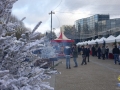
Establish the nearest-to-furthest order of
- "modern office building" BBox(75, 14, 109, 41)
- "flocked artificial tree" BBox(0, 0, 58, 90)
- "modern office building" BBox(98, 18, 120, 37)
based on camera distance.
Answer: "flocked artificial tree" BBox(0, 0, 58, 90) → "modern office building" BBox(98, 18, 120, 37) → "modern office building" BBox(75, 14, 109, 41)

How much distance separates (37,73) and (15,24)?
55cm

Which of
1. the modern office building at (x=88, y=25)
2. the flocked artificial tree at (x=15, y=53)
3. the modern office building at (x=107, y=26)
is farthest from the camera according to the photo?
the modern office building at (x=88, y=25)

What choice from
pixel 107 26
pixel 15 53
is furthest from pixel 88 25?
pixel 15 53

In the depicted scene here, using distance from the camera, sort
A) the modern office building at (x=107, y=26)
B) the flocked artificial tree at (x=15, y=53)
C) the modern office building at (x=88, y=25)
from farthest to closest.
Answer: the modern office building at (x=88, y=25) < the modern office building at (x=107, y=26) < the flocked artificial tree at (x=15, y=53)

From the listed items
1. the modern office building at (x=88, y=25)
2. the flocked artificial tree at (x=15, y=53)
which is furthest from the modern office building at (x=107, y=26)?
the flocked artificial tree at (x=15, y=53)

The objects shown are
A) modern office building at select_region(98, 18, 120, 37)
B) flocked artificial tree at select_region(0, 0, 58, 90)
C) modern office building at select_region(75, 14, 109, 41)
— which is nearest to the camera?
flocked artificial tree at select_region(0, 0, 58, 90)

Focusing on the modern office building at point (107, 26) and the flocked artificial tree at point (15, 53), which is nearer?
the flocked artificial tree at point (15, 53)

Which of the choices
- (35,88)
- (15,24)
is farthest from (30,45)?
(35,88)

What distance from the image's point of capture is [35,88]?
1.94 meters

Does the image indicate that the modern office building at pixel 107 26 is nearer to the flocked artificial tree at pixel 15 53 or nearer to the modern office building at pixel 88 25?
the modern office building at pixel 88 25

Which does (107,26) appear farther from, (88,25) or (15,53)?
(15,53)

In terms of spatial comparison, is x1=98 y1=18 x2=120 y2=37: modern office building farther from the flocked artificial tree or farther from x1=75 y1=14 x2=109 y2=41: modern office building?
the flocked artificial tree

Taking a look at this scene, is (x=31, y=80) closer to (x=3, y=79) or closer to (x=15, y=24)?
(x=3, y=79)

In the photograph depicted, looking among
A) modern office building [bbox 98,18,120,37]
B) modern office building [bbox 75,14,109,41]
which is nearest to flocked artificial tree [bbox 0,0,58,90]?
modern office building [bbox 98,18,120,37]
